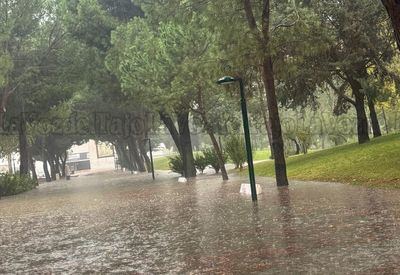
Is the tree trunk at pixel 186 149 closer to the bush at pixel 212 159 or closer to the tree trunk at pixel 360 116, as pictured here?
the bush at pixel 212 159

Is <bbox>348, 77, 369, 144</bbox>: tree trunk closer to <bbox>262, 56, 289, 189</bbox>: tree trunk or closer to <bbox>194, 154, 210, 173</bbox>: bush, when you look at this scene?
<bbox>262, 56, 289, 189</bbox>: tree trunk

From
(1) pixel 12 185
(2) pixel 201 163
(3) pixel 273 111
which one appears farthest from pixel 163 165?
(3) pixel 273 111

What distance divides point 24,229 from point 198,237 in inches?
233

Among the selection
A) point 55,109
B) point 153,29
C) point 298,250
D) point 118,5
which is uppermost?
point 118,5

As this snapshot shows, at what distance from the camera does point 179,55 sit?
22.7 meters

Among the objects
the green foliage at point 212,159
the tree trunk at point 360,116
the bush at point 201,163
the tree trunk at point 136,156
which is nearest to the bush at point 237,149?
the green foliage at point 212,159

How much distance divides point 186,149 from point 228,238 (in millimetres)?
22956

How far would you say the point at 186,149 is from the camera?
3128 cm

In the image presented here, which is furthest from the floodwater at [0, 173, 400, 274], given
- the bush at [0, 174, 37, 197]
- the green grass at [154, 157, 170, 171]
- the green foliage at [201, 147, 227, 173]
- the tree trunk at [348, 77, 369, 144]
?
the green grass at [154, 157, 170, 171]

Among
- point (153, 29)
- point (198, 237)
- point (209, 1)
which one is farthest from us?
point (153, 29)

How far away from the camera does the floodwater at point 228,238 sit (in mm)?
6422

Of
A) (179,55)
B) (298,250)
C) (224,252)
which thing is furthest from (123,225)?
(179,55)

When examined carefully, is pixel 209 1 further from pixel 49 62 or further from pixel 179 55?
pixel 49 62

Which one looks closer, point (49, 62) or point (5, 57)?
point (5, 57)
